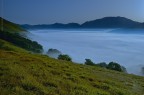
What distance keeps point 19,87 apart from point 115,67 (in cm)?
10180

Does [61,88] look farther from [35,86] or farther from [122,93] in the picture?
[122,93]

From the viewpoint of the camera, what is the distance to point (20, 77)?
75.8 ft

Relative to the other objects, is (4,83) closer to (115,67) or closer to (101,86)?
(101,86)

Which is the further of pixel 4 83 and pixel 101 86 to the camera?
pixel 101 86

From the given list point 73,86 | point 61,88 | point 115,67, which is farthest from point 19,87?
point 115,67

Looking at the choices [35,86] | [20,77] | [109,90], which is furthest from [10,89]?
[109,90]

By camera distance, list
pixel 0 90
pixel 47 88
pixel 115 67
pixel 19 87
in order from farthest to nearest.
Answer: pixel 115 67 < pixel 47 88 < pixel 19 87 < pixel 0 90

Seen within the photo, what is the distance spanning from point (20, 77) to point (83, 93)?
5926 mm

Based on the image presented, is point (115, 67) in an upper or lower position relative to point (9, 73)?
lower

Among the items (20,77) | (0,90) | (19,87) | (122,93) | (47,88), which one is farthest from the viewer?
(122,93)

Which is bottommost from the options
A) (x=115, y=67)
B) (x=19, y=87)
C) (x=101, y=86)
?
(x=115, y=67)

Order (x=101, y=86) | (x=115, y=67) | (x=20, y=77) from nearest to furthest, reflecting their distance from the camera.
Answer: (x=20, y=77) → (x=101, y=86) → (x=115, y=67)

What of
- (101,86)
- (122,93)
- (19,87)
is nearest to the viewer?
(19,87)

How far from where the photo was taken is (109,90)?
1021 inches
